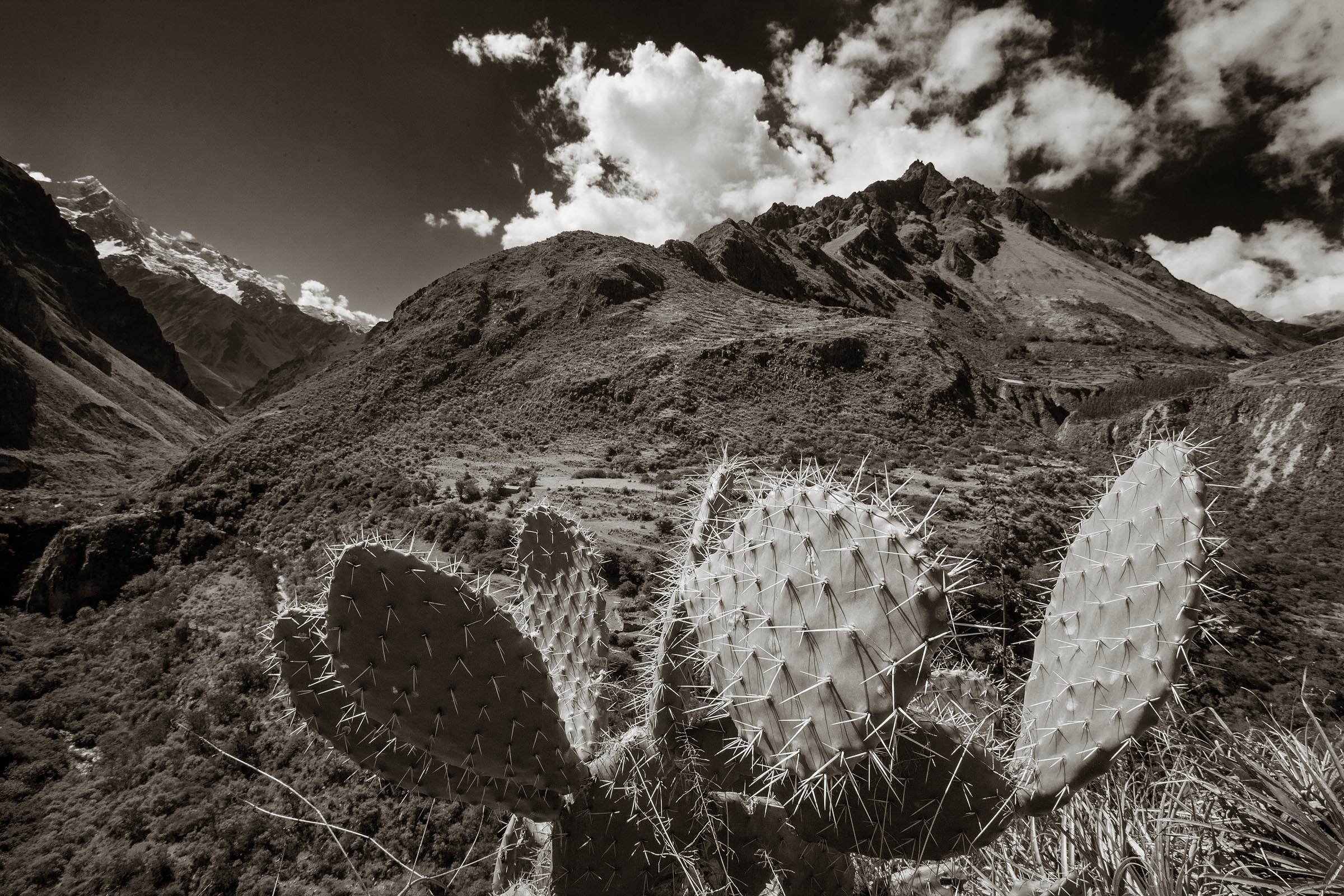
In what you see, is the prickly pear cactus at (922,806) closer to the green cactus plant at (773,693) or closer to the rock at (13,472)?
the green cactus plant at (773,693)

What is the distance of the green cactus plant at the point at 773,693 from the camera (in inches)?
57.4

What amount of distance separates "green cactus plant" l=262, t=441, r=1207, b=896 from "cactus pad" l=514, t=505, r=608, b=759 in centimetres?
24

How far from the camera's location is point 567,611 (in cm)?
289

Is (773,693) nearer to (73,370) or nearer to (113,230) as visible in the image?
(73,370)

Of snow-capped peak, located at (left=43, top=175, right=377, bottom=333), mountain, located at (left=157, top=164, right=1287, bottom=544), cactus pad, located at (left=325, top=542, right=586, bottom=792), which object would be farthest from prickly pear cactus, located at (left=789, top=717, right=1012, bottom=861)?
snow-capped peak, located at (left=43, top=175, right=377, bottom=333)

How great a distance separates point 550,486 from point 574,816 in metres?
17.1

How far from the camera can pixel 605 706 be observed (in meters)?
2.86

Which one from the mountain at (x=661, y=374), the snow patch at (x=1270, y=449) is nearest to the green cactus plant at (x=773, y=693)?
the mountain at (x=661, y=374)

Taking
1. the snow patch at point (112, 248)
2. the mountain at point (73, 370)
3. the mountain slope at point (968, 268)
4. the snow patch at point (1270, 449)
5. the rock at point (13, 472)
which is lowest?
the rock at point (13, 472)

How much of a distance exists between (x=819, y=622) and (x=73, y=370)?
71547mm

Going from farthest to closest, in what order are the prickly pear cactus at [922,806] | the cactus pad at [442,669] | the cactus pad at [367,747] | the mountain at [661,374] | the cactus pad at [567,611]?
the mountain at [661,374], the cactus pad at [567,611], the cactus pad at [367,747], the cactus pad at [442,669], the prickly pear cactus at [922,806]

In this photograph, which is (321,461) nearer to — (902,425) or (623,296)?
(623,296)

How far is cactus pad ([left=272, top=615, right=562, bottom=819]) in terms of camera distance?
2111 mm

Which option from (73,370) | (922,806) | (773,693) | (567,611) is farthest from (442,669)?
(73,370)
